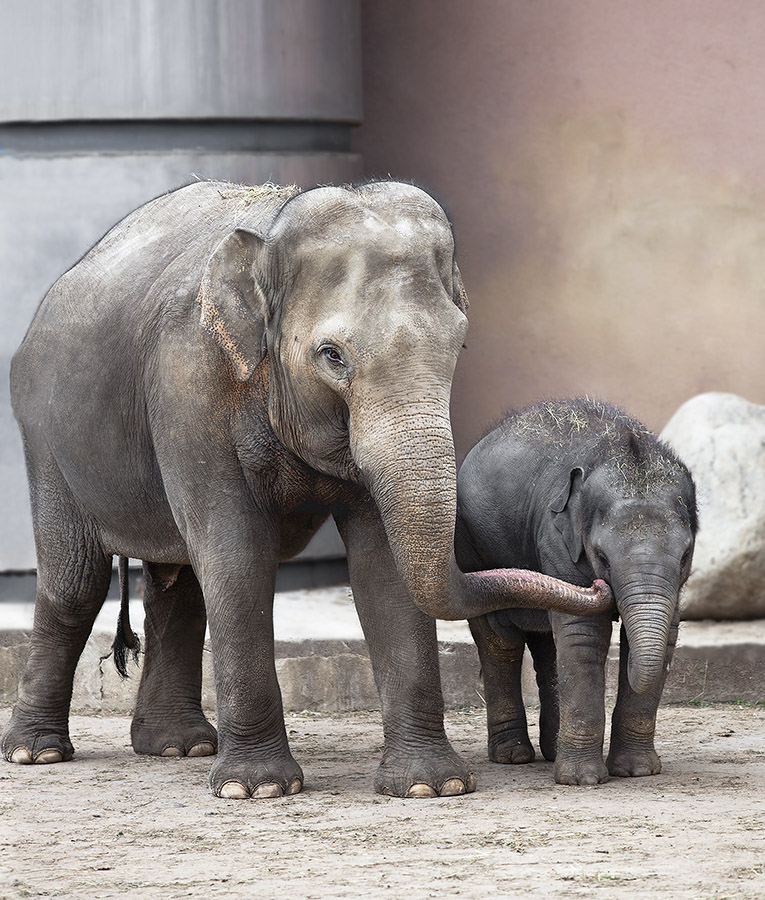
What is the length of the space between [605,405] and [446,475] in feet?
4.48

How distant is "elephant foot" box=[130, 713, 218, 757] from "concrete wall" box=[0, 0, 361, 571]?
187cm

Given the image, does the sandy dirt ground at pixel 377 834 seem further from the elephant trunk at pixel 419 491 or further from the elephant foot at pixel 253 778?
the elephant trunk at pixel 419 491

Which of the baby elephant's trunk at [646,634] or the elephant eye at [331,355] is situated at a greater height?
the elephant eye at [331,355]

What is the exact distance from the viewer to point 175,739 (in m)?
6.87

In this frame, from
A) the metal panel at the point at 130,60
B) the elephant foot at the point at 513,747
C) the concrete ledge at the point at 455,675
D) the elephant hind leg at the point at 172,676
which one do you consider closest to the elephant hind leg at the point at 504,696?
the elephant foot at the point at 513,747

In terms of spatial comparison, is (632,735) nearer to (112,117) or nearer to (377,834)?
(377,834)

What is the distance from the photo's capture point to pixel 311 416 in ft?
18.2

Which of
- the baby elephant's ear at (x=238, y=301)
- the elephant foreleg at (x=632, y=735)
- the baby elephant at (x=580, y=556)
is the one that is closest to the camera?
the baby elephant's ear at (x=238, y=301)

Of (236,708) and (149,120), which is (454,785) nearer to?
(236,708)

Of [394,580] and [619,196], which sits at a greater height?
[619,196]

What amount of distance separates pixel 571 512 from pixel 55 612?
1.91m

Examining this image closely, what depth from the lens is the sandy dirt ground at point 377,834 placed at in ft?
15.7

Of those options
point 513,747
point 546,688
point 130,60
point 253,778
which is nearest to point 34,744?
point 253,778

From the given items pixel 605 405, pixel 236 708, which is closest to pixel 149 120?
pixel 605 405
